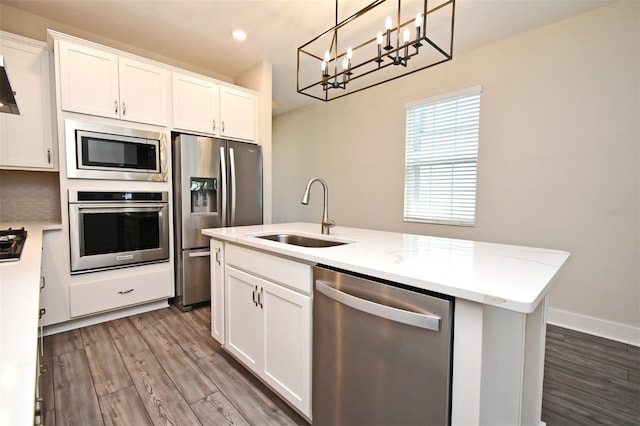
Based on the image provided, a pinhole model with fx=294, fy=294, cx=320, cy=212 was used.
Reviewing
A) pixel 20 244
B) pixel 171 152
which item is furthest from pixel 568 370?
pixel 171 152

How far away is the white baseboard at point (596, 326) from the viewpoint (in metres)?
2.29

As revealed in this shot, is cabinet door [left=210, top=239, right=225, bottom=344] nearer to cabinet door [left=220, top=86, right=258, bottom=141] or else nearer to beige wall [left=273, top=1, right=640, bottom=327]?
cabinet door [left=220, top=86, right=258, bottom=141]

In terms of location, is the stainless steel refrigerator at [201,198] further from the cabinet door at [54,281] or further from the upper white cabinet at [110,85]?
the cabinet door at [54,281]

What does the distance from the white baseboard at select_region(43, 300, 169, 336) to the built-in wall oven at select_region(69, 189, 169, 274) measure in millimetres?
451

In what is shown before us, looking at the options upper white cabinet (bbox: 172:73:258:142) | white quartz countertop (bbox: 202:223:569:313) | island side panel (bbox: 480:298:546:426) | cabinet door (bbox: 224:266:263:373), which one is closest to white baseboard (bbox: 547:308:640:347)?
island side panel (bbox: 480:298:546:426)

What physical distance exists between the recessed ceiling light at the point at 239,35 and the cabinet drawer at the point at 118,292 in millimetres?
2394

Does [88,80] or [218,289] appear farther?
[88,80]

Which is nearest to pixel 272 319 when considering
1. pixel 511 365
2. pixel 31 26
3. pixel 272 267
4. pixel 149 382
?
pixel 272 267

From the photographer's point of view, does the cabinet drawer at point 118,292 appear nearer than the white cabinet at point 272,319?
No

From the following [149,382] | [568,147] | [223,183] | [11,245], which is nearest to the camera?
[11,245]

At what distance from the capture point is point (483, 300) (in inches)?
31.6

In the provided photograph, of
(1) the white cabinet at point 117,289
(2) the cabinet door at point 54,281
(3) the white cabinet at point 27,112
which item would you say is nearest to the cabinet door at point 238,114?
(3) the white cabinet at point 27,112

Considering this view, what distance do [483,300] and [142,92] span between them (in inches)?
122

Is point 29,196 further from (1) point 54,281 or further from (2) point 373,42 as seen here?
(2) point 373,42
